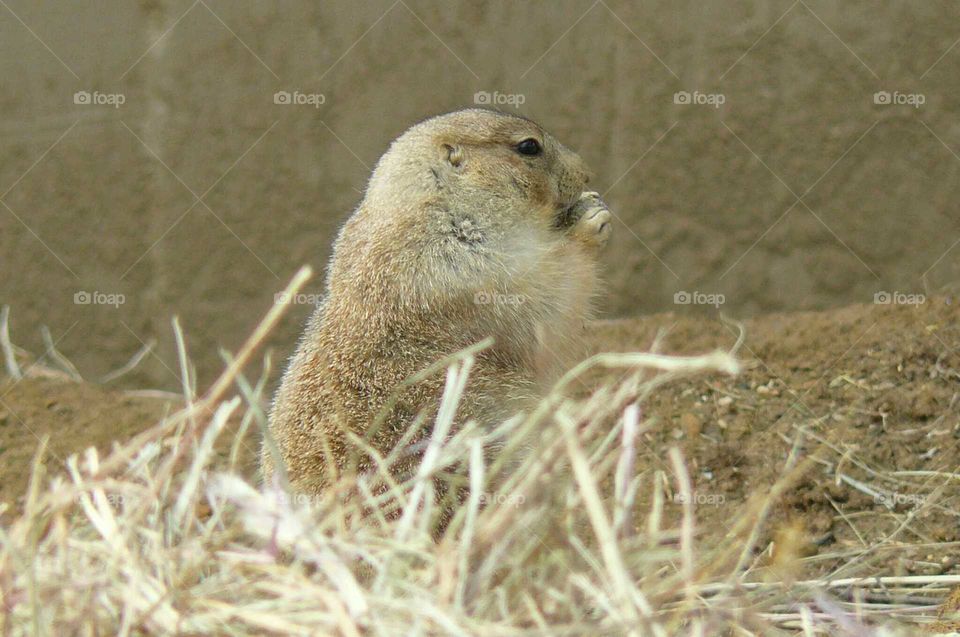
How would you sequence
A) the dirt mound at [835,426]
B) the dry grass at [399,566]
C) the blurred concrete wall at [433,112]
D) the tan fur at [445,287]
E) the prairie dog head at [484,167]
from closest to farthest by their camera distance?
the dry grass at [399,566] < the tan fur at [445,287] < the prairie dog head at [484,167] < the dirt mound at [835,426] < the blurred concrete wall at [433,112]

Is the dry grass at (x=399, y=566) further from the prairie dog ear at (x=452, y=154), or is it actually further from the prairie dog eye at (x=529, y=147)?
the prairie dog eye at (x=529, y=147)

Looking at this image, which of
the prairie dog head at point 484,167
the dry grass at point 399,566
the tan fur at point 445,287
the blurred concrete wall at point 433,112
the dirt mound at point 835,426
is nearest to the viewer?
the dry grass at point 399,566

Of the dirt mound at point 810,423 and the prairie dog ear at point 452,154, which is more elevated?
the prairie dog ear at point 452,154

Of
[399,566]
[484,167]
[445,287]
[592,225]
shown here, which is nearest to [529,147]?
[484,167]

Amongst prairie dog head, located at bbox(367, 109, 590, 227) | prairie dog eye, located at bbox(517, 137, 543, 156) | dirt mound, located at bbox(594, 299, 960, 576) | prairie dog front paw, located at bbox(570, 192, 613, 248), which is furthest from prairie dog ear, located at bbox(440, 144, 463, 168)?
dirt mound, located at bbox(594, 299, 960, 576)

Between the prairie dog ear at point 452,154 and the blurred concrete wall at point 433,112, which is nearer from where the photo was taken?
the prairie dog ear at point 452,154

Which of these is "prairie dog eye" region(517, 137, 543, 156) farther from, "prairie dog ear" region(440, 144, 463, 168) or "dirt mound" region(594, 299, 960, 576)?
"dirt mound" region(594, 299, 960, 576)

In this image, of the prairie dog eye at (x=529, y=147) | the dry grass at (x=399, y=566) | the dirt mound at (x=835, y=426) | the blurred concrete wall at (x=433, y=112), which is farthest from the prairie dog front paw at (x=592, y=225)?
the dry grass at (x=399, y=566)
